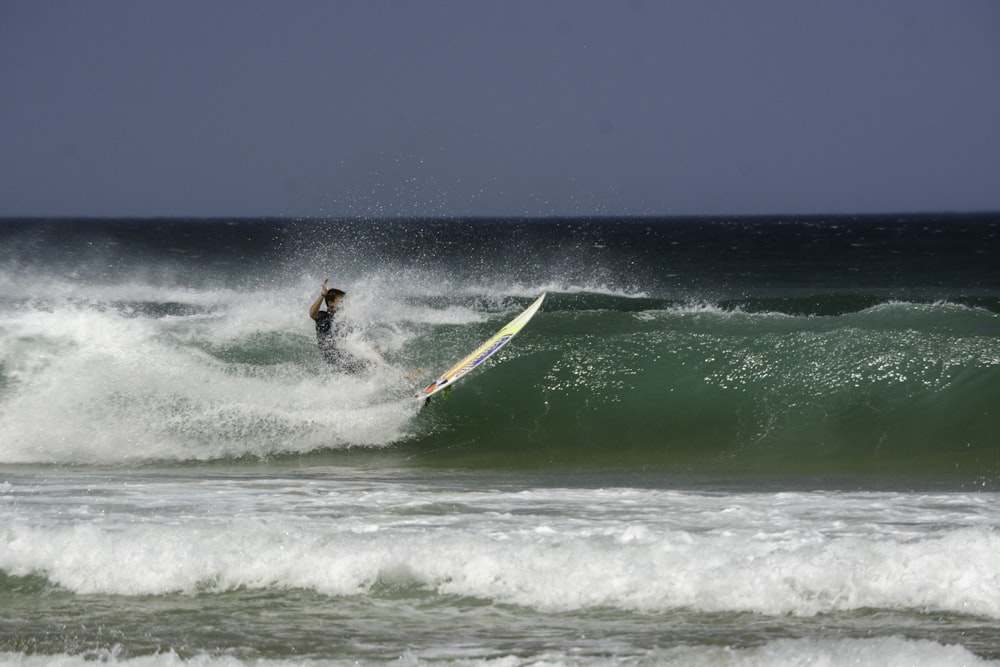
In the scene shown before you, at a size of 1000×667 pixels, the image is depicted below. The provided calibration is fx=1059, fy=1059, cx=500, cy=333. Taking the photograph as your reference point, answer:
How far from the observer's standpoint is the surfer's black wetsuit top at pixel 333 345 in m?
10.3

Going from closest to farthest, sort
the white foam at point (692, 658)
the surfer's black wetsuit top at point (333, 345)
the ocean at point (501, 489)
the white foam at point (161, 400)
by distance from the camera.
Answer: the white foam at point (692, 658) < the ocean at point (501, 489) < the white foam at point (161, 400) < the surfer's black wetsuit top at point (333, 345)

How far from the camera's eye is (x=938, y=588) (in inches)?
201

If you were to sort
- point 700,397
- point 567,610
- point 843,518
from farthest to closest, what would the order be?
point 700,397, point 843,518, point 567,610

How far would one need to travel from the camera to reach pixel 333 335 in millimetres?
10391

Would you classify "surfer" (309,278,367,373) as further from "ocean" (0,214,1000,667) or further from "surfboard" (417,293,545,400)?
"surfboard" (417,293,545,400)

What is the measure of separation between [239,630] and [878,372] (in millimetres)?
8231

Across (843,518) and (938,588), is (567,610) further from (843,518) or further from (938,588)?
(843,518)

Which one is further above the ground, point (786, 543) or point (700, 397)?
point (700, 397)

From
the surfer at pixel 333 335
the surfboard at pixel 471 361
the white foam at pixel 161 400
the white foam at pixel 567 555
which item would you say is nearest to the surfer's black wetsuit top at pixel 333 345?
the surfer at pixel 333 335

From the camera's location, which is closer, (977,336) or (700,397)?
(700,397)

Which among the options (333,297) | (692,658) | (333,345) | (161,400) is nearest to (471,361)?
(333,345)

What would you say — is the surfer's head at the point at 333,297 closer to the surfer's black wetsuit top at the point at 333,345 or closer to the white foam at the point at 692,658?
the surfer's black wetsuit top at the point at 333,345

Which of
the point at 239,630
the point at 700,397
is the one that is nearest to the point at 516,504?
the point at 239,630

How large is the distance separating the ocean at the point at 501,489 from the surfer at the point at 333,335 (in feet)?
0.51
